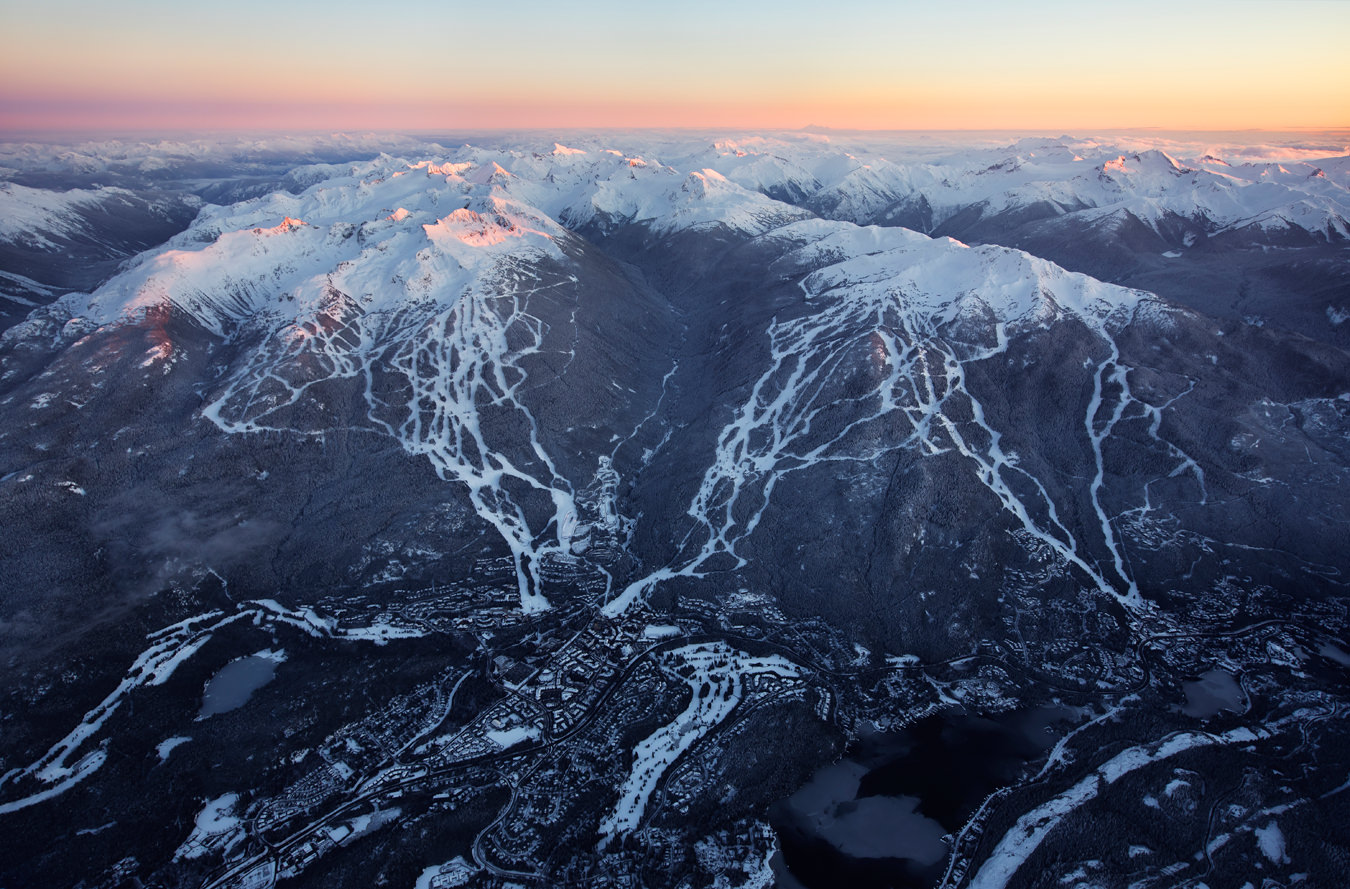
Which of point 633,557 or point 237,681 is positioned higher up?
point 633,557

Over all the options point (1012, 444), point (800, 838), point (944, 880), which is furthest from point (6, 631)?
point (1012, 444)

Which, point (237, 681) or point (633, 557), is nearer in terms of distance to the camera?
point (237, 681)

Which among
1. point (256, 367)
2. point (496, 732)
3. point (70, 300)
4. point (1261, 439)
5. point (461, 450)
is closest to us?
point (496, 732)

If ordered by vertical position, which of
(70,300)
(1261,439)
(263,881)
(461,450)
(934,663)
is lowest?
(263,881)

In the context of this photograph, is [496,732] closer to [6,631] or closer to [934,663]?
[934,663]

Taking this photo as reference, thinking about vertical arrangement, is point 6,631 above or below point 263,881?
above

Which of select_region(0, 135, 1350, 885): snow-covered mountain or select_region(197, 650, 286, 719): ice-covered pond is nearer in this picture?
select_region(0, 135, 1350, 885): snow-covered mountain

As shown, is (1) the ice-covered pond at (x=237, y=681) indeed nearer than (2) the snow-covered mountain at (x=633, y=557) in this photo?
No

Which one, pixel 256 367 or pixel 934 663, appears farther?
pixel 256 367
